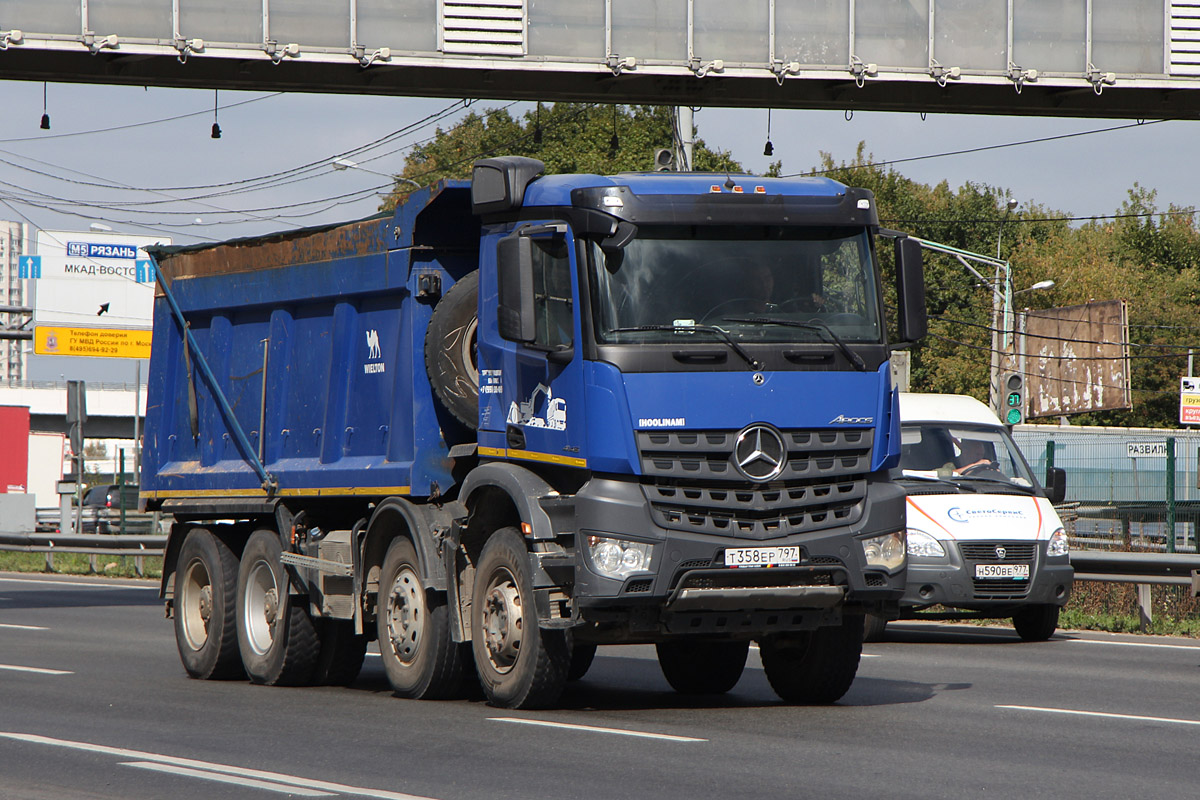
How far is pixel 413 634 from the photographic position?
11266mm

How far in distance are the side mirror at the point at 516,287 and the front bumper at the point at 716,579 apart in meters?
0.98

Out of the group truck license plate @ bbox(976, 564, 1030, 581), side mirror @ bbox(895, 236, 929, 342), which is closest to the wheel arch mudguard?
side mirror @ bbox(895, 236, 929, 342)

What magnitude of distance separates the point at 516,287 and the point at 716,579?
1.99 metres

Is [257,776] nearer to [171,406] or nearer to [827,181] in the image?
[827,181]

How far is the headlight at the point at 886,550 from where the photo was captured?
9.96 meters

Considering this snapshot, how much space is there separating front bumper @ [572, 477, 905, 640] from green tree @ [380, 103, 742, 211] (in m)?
48.5

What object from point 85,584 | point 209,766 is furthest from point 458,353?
point 85,584

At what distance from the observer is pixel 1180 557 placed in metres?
17.2

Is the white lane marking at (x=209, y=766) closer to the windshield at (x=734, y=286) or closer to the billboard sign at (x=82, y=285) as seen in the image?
the windshield at (x=734, y=286)

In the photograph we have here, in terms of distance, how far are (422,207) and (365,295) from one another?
1039 millimetres

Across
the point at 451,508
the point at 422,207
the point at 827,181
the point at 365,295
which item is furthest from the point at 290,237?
the point at 827,181

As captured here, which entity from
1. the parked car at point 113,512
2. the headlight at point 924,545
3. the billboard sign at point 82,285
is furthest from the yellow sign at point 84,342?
the headlight at point 924,545

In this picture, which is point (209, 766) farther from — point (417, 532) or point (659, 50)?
point (659, 50)

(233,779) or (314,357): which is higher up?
(314,357)
